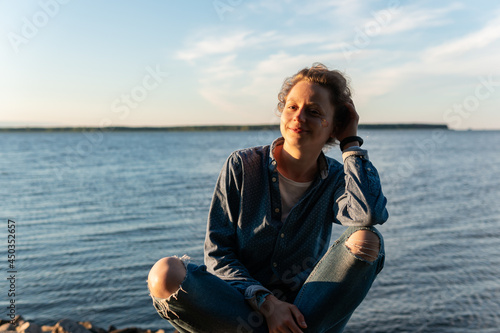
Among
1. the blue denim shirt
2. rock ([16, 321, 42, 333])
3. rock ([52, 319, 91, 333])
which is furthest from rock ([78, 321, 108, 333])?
the blue denim shirt

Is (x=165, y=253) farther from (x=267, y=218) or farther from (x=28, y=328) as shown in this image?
(x=267, y=218)

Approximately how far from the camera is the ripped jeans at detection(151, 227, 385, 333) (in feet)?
7.18

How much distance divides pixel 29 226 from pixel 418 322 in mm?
9241

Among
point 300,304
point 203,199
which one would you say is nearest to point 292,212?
point 300,304

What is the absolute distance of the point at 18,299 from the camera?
638 cm

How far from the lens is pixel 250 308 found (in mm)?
2342

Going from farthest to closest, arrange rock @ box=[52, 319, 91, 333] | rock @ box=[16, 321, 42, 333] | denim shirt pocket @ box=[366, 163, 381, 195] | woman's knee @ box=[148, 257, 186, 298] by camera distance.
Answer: rock @ box=[16, 321, 42, 333] → rock @ box=[52, 319, 91, 333] → denim shirt pocket @ box=[366, 163, 381, 195] → woman's knee @ box=[148, 257, 186, 298]

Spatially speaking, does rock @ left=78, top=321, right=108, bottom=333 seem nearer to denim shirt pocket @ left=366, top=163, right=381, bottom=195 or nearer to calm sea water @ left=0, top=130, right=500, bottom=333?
calm sea water @ left=0, top=130, right=500, bottom=333

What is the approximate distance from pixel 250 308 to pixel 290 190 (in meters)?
0.84

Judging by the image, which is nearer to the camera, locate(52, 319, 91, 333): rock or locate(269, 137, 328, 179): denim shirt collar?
locate(269, 137, 328, 179): denim shirt collar

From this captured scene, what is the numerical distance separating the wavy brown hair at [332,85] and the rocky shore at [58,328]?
3487 mm

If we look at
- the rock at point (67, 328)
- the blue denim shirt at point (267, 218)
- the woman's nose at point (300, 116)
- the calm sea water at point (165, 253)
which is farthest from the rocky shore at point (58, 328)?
the woman's nose at point (300, 116)

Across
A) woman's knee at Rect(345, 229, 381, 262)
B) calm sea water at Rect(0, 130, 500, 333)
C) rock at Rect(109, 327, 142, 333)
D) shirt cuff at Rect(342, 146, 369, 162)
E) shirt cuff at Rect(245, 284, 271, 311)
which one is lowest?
calm sea water at Rect(0, 130, 500, 333)

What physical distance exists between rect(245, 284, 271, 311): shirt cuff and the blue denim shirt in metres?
0.22
